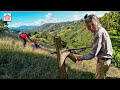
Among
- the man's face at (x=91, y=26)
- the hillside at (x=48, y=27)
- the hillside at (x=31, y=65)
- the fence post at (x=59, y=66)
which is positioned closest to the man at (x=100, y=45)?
the man's face at (x=91, y=26)

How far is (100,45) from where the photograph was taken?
8492 mm

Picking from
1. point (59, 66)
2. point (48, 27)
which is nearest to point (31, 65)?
point (59, 66)

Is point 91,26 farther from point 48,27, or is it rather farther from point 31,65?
point 31,65

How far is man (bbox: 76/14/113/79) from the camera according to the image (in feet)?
27.9

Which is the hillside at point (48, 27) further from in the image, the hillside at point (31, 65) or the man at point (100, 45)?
the man at point (100, 45)

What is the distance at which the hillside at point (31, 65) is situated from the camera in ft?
28.9

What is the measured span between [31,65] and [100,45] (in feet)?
4.26

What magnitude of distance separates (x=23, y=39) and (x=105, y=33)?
57.3 inches

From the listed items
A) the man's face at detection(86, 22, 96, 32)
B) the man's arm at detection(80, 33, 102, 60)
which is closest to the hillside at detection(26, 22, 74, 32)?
the man's face at detection(86, 22, 96, 32)

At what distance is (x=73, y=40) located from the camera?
29.6 ft

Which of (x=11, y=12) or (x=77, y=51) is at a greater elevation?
(x=11, y=12)

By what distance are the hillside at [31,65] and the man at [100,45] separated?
0.19 m
